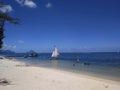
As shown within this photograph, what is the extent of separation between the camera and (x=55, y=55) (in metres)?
95.2

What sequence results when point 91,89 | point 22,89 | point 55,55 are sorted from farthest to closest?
1. point 55,55
2. point 91,89
3. point 22,89

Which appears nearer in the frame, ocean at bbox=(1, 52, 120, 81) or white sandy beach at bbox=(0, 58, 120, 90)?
white sandy beach at bbox=(0, 58, 120, 90)

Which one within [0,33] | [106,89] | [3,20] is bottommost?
[106,89]

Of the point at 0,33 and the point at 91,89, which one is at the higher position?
the point at 0,33

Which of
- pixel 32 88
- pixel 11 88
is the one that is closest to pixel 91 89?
pixel 32 88

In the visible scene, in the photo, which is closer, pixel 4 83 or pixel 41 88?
pixel 41 88

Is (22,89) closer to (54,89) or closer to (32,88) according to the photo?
(32,88)

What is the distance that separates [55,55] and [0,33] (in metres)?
79.7

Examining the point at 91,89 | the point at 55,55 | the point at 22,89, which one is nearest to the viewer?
the point at 22,89

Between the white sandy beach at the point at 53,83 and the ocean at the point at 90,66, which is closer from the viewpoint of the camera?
the white sandy beach at the point at 53,83

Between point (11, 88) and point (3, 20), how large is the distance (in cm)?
507

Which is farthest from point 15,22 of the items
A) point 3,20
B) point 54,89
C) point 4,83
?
point 54,89

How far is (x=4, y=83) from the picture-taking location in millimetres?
16125

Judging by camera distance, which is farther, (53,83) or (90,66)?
(90,66)
